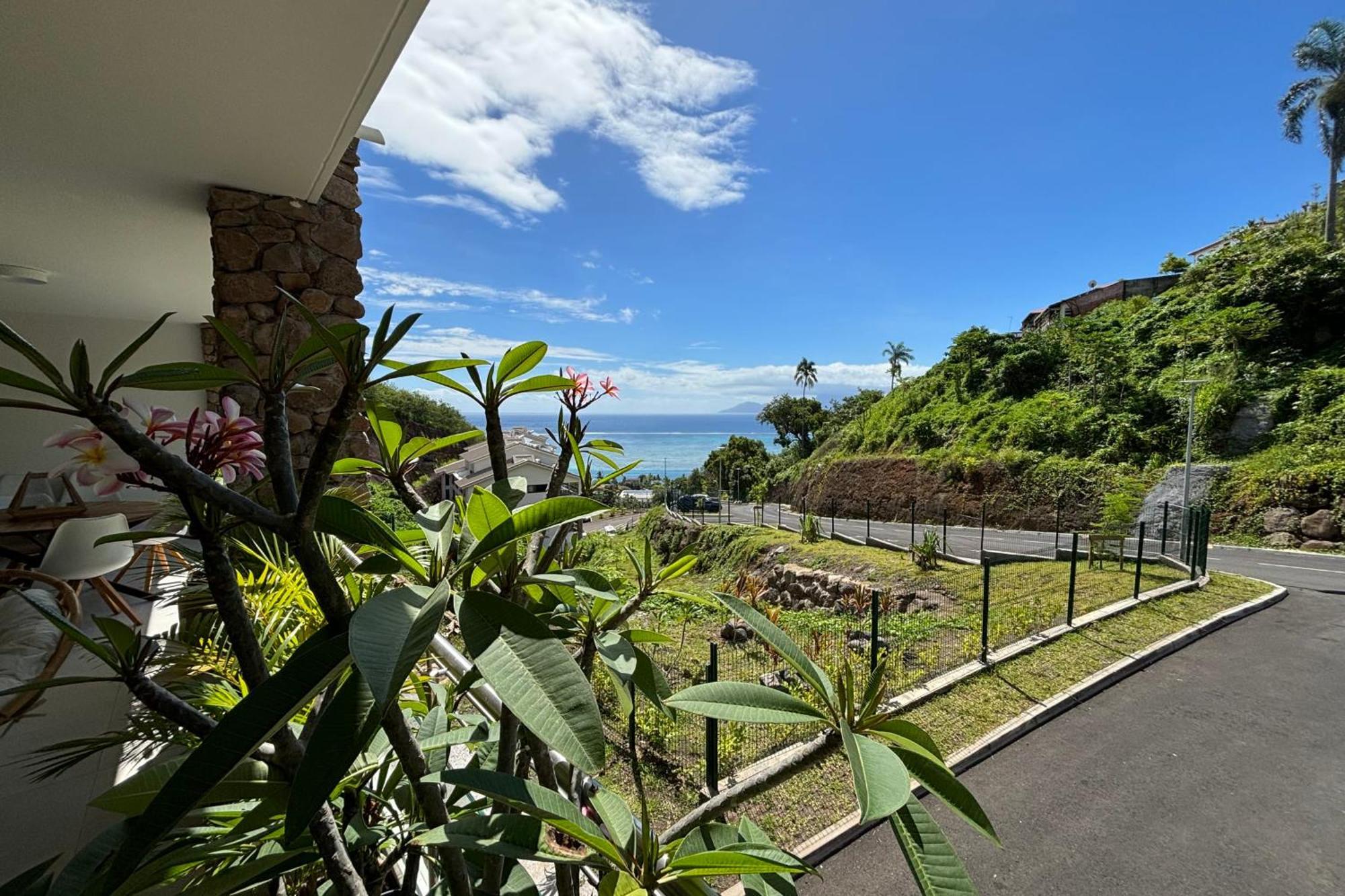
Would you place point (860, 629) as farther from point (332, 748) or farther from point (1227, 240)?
point (1227, 240)

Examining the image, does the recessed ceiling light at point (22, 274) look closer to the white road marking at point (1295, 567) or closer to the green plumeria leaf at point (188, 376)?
the green plumeria leaf at point (188, 376)

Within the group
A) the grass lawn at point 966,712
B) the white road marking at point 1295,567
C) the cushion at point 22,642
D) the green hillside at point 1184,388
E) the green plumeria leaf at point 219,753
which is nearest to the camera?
the green plumeria leaf at point 219,753

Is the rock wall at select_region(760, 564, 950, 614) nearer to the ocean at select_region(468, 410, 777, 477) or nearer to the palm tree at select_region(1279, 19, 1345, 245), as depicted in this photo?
the ocean at select_region(468, 410, 777, 477)

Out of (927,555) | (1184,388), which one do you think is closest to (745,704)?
(927,555)

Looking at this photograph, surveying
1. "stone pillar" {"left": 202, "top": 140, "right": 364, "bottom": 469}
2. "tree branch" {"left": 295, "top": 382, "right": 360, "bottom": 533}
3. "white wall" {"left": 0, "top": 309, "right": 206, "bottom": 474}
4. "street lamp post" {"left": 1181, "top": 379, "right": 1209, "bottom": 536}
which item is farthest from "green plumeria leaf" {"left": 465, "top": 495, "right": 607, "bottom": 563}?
"street lamp post" {"left": 1181, "top": 379, "right": 1209, "bottom": 536}

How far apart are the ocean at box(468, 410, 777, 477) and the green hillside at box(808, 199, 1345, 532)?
36.4ft

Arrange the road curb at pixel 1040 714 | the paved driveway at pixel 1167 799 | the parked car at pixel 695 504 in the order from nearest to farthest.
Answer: the paved driveway at pixel 1167 799 → the road curb at pixel 1040 714 → the parked car at pixel 695 504

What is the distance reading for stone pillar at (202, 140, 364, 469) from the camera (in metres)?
2.55

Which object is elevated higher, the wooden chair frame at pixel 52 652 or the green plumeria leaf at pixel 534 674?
the green plumeria leaf at pixel 534 674

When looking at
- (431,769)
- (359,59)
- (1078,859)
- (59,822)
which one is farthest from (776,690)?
(1078,859)

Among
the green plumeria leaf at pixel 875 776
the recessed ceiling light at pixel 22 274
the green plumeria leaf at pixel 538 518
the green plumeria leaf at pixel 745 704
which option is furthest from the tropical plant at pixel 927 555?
the recessed ceiling light at pixel 22 274

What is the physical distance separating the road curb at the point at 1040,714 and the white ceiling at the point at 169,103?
9.52 feet

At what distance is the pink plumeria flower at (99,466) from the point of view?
0.51m

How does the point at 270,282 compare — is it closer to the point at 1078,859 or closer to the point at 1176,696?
the point at 1078,859
